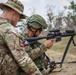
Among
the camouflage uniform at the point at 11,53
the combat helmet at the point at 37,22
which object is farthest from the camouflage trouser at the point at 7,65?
the combat helmet at the point at 37,22

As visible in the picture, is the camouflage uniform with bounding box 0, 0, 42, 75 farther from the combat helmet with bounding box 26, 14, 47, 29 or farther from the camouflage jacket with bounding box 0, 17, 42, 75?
the combat helmet with bounding box 26, 14, 47, 29

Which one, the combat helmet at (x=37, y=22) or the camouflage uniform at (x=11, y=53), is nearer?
the camouflage uniform at (x=11, y=53)

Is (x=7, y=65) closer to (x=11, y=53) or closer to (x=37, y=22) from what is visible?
(x=11, y=53)

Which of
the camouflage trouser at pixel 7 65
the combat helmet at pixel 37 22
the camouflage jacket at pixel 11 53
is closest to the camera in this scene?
the camouflage jacket at pixel 11 53

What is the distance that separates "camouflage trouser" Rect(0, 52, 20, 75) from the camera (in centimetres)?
330

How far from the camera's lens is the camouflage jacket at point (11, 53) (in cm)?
313

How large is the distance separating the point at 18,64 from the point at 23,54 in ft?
0.61

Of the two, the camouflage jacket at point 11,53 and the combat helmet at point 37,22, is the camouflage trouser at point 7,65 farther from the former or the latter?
the combat helmet at point 37,22

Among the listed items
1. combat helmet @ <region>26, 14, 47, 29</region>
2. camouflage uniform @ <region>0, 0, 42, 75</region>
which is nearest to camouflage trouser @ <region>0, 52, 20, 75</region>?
camouflage uniform @ <region>0, 0, 42, 75</region>

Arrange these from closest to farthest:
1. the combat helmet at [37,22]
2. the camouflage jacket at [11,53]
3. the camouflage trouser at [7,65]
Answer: the camouflage jacket at [11,53]
the camouflage trouser at [7,65]
the combat helmet at [37,22]

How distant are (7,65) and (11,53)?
19cm

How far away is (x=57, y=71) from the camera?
28.6 feet

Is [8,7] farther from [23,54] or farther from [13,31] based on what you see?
[23,54]

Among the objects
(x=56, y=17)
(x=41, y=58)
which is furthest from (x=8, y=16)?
(x=56, y=17)
